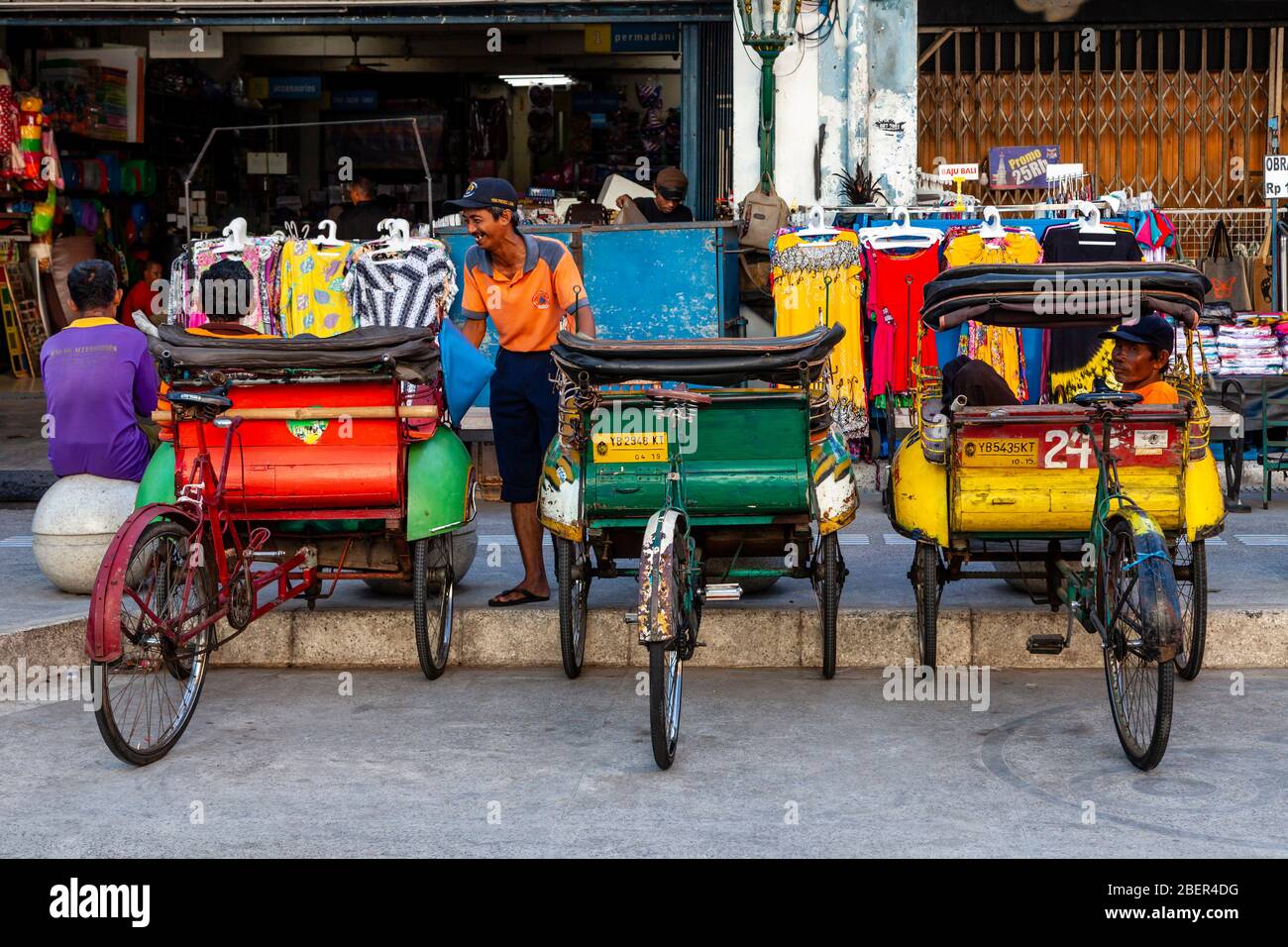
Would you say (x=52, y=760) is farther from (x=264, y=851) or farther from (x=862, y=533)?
(x=862, y=533)

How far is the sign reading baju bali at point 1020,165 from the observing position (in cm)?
1273

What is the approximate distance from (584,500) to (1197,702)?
8.08 ft

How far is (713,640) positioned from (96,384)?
9.92 ft

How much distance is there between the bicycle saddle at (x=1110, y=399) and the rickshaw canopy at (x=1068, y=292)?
0.72m

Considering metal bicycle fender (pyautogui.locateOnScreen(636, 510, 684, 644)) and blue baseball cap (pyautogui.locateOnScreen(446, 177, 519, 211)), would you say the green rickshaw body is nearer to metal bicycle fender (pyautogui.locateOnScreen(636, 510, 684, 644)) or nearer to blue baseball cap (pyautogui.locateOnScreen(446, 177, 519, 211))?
metal bicycle fender (pyautogui.locateOnScreen(636, 510, 684, 644))

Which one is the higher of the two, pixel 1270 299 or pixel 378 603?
pixel 1270 299

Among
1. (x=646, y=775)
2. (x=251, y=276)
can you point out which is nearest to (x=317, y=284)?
(x=251, y=276)

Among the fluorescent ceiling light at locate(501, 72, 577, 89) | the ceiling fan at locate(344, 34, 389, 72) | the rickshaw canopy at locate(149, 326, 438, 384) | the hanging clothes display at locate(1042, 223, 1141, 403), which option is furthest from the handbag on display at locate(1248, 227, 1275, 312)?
the ceiling fan at locate(344, 34, 389, 72)

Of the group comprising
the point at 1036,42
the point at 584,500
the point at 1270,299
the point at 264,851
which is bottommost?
the point at 264,851

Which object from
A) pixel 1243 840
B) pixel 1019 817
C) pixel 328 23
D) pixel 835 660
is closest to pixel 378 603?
pixel 835 660

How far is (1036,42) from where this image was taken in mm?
13781

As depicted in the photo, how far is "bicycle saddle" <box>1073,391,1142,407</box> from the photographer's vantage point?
5.88 metres

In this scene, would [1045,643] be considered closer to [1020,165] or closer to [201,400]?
[201,400]

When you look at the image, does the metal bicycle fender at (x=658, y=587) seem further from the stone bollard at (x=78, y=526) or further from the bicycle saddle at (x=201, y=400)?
the stone bollard at (x=78, y=526)
